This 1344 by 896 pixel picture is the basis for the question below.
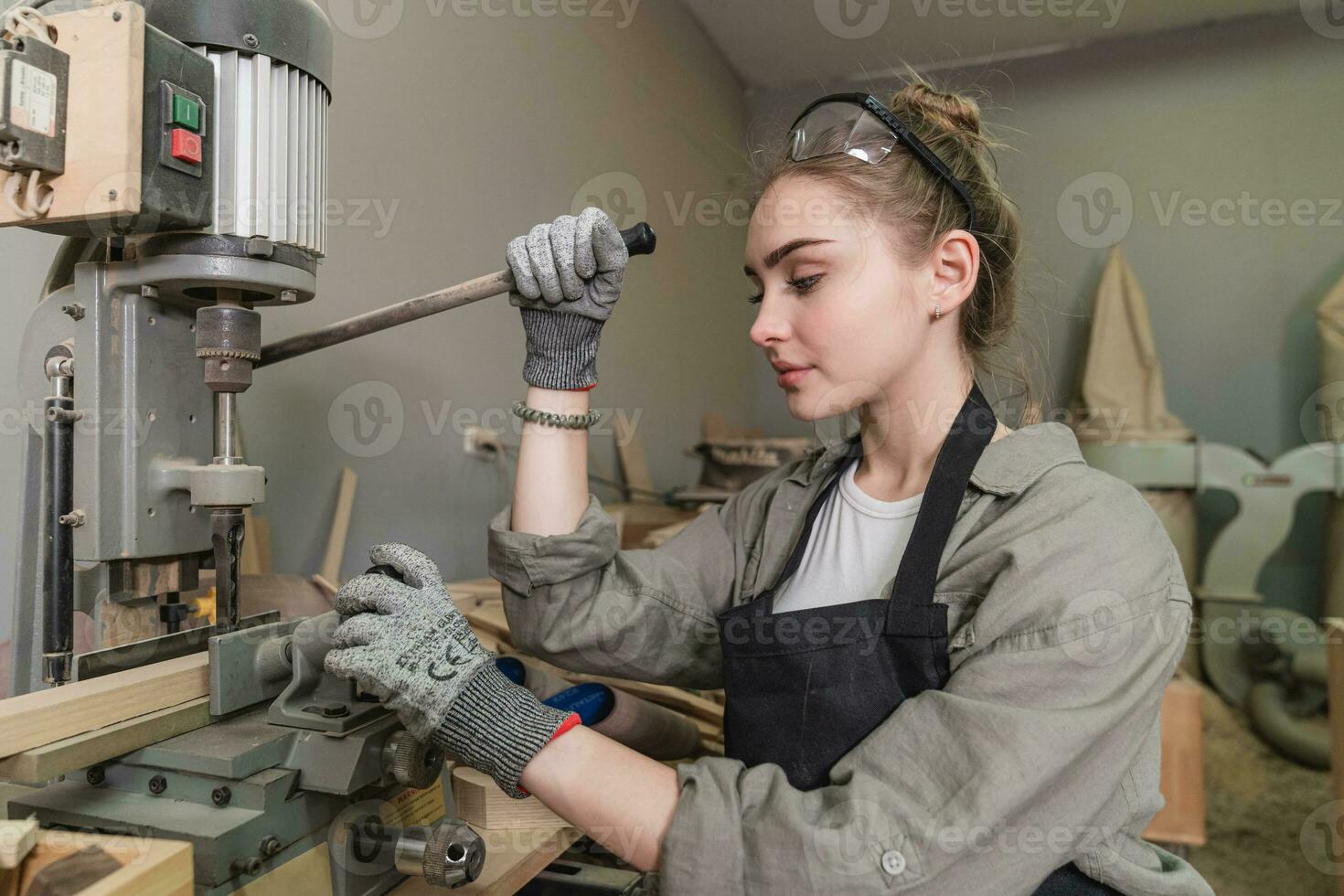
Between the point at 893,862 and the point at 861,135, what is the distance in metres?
0.90

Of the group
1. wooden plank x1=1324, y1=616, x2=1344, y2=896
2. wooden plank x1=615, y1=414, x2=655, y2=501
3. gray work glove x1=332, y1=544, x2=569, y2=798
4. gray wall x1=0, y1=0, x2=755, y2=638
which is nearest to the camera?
gray work glove x1=332, y1=544, x2=569, y2=798

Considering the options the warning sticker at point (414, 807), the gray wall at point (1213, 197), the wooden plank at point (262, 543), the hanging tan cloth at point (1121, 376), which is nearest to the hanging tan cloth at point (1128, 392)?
the hanging tan cloth at point (1121, 376)

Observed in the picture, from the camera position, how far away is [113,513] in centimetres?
83

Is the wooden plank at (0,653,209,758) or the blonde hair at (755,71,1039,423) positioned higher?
the blonde hair at (755,71,1039,423)

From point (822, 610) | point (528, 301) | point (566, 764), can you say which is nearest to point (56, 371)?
point (528, 301)

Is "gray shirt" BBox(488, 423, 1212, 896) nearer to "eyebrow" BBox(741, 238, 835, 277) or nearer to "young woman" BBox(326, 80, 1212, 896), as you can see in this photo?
"young woman" BBox(326, 80, 1212, 896)

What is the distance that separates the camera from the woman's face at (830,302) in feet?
3.59

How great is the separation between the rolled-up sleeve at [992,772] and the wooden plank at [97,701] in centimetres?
49

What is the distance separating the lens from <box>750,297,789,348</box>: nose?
44.3 inches

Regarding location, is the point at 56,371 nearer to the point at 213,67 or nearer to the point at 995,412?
the point at 213,67

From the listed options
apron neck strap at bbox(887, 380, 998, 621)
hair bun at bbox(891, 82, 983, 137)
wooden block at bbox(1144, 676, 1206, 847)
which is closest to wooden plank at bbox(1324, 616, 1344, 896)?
wooden block at bbox(1144, 676, 1206, 847)

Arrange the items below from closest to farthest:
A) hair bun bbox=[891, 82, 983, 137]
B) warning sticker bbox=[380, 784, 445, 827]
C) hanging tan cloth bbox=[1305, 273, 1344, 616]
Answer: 1. warning sticker bbox=[380, 784, 445, 827]
2. hair bun bbox=[891, 82, 983, 137]
3. hanging tan cloth bbox=[1305, 273, 1344, 616]

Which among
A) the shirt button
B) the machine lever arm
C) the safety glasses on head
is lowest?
the shirt button

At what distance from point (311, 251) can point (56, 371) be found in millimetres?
266
